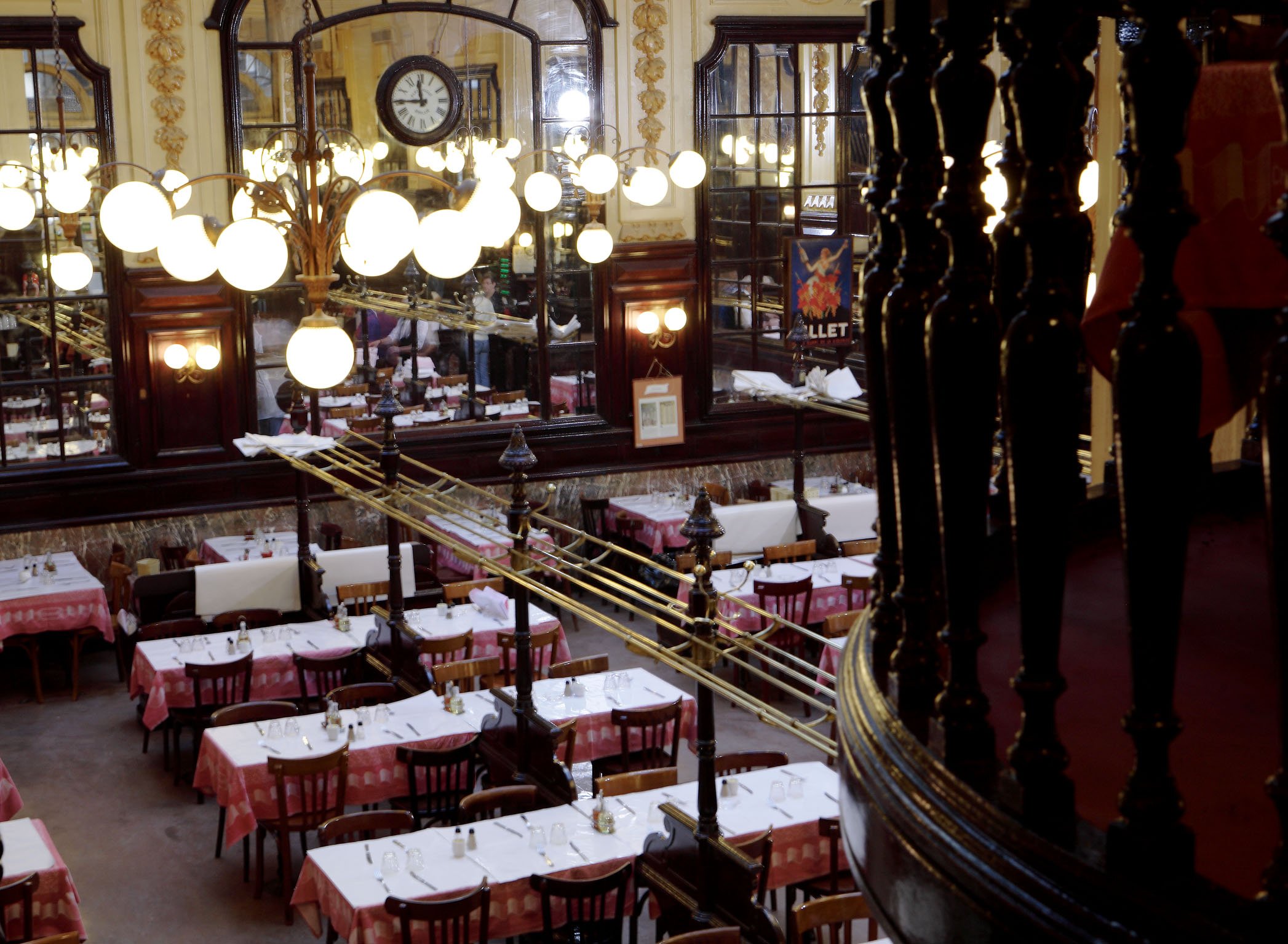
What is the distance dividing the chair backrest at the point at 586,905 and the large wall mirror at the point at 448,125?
21.9 ft

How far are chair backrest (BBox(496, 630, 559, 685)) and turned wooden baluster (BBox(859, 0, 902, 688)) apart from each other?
21.9 feet

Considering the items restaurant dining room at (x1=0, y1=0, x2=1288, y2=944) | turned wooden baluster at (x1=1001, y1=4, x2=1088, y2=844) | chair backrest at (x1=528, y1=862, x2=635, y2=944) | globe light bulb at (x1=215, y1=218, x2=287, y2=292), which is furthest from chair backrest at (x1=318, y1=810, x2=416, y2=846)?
turned wooden baluster at (x1=1001, y1=4, x2=1088, y2=844)

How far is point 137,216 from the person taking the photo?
4273mm

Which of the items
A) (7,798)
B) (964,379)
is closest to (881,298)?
(964,379)

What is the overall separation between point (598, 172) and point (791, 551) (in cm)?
320

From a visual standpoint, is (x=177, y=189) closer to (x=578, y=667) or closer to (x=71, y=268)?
(x=578, y=667)

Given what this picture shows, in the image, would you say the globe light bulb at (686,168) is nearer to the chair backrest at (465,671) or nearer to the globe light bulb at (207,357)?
the chair backrest at (465,671)

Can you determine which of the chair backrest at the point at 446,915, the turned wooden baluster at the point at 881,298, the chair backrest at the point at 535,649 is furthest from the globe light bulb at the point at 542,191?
the turned wooden baluster at the point at 881,298

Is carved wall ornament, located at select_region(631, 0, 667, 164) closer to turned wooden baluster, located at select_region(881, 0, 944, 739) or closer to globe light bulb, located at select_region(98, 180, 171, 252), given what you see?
globe light bulb, located at select_region(98, 180, 171, 252)

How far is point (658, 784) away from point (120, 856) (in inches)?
115

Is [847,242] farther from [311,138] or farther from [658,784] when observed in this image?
[311,138]

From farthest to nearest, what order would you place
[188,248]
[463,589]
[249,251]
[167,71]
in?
[167,71], [463,589], [188,248], [249,251]

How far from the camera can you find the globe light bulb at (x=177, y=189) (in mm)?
4723

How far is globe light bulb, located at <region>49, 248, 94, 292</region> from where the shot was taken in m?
9.17
